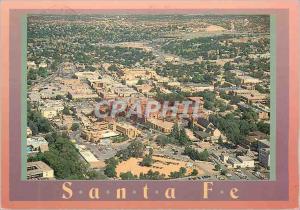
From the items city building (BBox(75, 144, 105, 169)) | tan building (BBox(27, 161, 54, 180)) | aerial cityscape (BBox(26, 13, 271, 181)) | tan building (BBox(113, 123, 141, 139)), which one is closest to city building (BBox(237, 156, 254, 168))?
aerial cityscape (BBox(26, 13, 271, 181))

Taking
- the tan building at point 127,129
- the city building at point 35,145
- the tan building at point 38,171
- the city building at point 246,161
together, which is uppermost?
the tan building at point 127,129

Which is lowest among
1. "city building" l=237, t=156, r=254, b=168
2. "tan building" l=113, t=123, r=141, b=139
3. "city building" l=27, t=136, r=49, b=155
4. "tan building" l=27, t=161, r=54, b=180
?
"tan building" l=27, t=161, r=54, b=180

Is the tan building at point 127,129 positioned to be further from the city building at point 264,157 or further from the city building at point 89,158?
the city building at point 264,157

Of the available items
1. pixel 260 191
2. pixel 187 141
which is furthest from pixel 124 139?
pixel 260 191

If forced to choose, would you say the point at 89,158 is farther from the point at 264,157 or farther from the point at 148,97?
the point at 264,157

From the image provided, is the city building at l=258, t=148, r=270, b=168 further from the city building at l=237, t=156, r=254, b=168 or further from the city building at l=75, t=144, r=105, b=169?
the city building at l=75, t=144, r=105, b=169

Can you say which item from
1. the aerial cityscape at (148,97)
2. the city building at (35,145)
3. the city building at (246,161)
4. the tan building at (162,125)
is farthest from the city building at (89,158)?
the city building at (246,161)

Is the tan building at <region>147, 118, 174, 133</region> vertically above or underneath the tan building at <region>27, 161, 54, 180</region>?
above

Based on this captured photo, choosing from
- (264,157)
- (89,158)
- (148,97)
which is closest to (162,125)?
(148,97)
